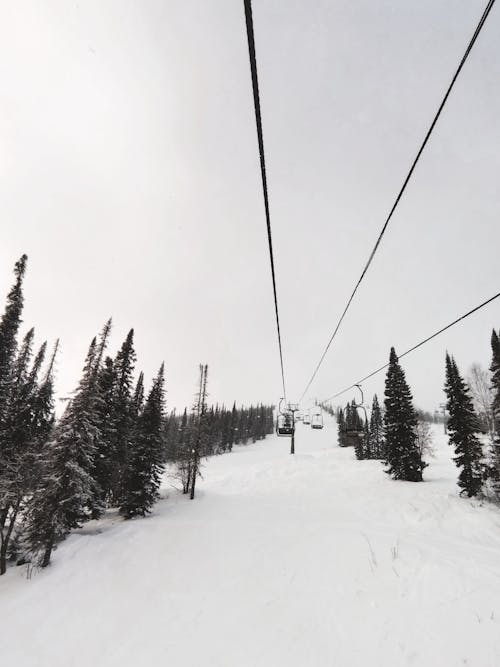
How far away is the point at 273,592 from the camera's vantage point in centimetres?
1209

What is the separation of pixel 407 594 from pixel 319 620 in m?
3.24

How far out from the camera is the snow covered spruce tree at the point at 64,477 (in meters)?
16.8

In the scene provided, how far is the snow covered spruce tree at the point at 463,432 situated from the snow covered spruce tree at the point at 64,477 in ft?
86.0

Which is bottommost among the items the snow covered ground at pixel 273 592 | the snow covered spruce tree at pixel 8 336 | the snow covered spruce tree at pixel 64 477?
the snow covered ground at pixel 273 592

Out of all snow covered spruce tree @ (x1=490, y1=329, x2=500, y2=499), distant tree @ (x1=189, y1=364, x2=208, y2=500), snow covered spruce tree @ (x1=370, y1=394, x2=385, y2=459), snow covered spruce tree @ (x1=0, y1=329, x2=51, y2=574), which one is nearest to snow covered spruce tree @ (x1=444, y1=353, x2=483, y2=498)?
snow covered spruce tree @ (x1=490, y1=329, x2=500, y2=499)

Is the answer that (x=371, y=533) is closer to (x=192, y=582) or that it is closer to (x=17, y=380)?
(x=192, y=582)

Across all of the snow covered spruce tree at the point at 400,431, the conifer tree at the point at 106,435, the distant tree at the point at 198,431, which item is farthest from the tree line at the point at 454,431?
the conifer tree at the point at 106,435

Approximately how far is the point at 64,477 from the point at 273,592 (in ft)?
41.4

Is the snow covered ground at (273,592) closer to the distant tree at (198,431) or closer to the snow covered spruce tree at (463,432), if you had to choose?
the snow covered spruce tree at (463,432)

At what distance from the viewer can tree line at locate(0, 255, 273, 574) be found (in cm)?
1745

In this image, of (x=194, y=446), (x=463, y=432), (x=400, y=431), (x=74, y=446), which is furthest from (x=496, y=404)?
(x=74, y=446)

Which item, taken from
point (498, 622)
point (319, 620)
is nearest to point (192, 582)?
point (319, 620)

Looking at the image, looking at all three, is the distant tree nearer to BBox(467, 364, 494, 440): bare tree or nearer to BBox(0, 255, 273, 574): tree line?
BBox(0, 255, 273, 574): tree line

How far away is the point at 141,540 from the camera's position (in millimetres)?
18641
